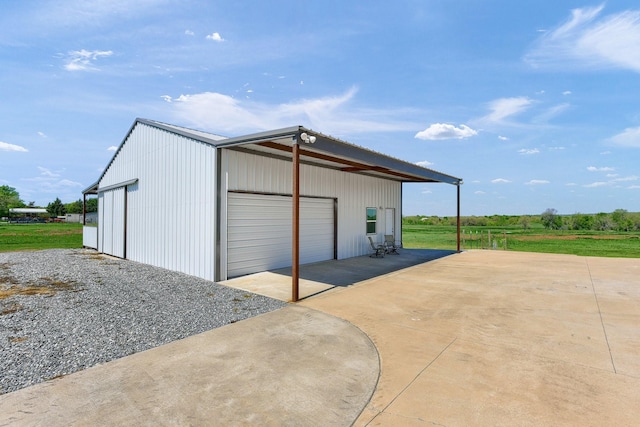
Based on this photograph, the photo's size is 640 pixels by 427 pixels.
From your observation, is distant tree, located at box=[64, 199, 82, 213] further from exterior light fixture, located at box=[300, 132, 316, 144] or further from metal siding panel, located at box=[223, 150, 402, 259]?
exterior light fixture, located at box=[300, 132, 316, 144]

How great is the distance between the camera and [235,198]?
8250 mm

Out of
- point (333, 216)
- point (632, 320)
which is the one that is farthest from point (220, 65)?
point (632, 320)

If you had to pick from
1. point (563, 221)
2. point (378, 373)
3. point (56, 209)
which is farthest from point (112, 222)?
point (56, 209)

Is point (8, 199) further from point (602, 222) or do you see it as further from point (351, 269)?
point (602, 222)

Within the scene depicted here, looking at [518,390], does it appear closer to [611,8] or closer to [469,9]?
[469,9]

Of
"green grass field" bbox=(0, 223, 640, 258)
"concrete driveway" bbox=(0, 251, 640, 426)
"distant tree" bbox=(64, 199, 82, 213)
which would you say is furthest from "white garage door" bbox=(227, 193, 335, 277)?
"distant tree" bbox=(64, 199, 82, 213)

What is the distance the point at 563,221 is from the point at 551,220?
206cm

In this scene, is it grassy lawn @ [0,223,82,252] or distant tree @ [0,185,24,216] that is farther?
distant tree @ [0,185,24,216]

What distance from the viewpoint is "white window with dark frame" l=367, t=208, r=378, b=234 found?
1354 cm

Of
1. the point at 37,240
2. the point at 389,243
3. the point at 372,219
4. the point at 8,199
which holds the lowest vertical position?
the point at 37,240

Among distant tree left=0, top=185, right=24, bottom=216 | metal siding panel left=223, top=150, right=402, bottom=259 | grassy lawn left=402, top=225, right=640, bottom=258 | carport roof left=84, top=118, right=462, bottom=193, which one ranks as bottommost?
grassy lawn left=402, top=225, right=640, bottom=258

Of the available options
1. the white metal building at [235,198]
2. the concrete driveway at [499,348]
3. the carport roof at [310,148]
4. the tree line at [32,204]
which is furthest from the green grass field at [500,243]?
the tree line at [32,204]

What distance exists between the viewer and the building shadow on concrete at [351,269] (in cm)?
825

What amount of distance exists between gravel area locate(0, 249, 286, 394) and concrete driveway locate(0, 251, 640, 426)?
1.26ft
